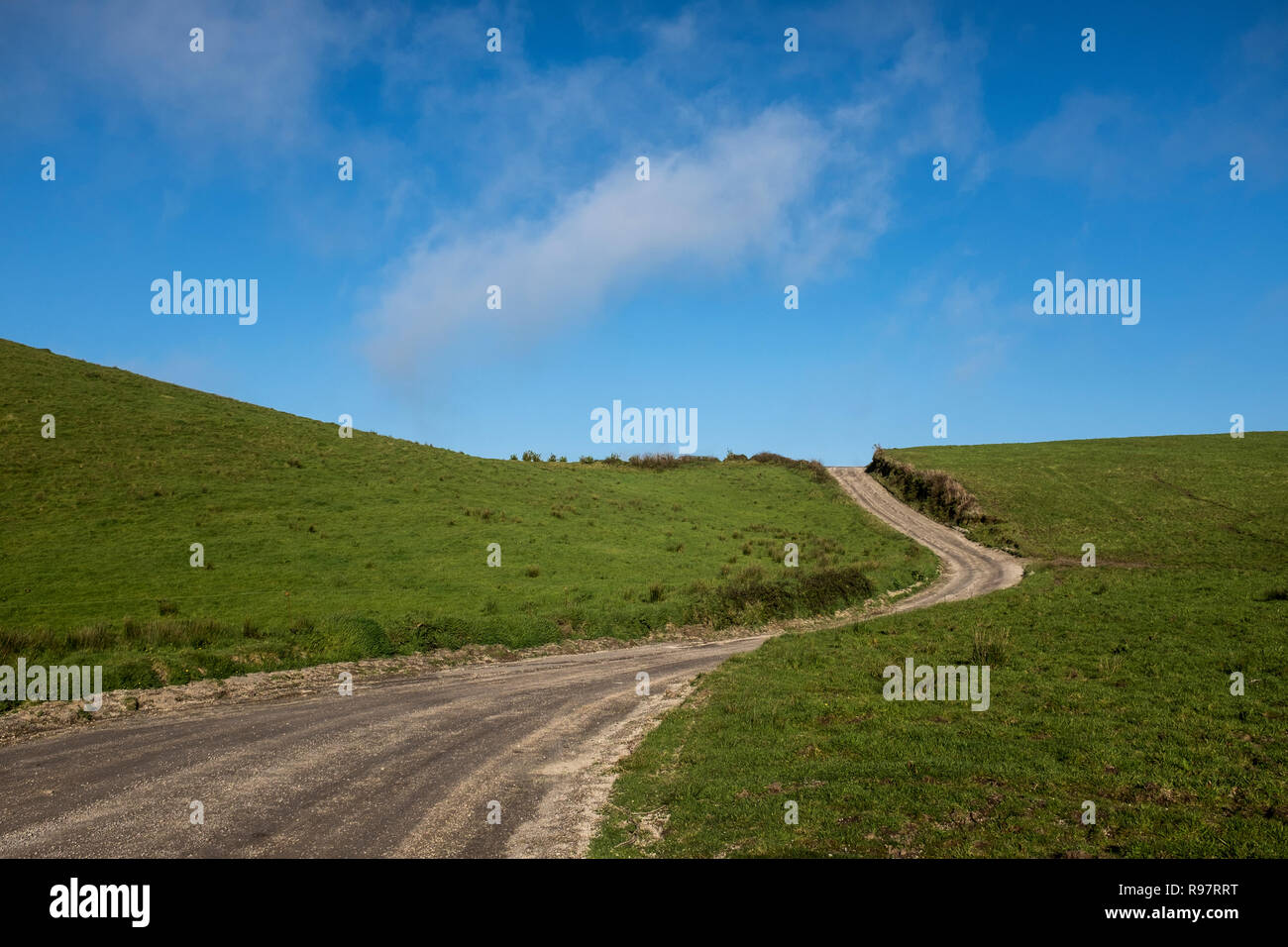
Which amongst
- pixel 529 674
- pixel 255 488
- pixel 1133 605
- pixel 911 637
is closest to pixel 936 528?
pixel 1133 605

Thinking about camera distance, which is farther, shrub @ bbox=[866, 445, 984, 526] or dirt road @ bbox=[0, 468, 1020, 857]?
shrub @ bbox=[866, 445, 984, 526]

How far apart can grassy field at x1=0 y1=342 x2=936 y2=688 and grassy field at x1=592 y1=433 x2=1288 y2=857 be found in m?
12.3

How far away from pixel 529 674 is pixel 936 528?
5344 centimetres

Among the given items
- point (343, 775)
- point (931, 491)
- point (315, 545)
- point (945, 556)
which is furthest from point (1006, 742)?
point (931, 491)

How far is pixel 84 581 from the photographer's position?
3108cm

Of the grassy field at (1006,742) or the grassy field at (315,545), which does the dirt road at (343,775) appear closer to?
the grassy field at (1006,742)

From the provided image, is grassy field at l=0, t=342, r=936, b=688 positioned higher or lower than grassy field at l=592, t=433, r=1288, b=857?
higher

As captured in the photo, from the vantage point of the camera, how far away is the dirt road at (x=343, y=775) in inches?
423

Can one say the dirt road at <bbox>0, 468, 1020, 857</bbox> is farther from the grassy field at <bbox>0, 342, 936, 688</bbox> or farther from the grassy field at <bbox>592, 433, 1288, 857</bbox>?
the grassy field at <bbox>0, 342, 936, 688</bbox>

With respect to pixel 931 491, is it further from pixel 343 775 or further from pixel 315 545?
pixel 343 775

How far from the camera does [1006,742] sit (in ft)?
44.9

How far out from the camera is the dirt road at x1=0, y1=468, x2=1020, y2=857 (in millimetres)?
10742

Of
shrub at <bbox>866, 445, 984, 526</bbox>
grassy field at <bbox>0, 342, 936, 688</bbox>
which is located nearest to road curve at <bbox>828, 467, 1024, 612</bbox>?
shrub at <bbox>866, 445, 984, 526</bbox>
